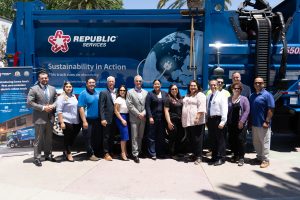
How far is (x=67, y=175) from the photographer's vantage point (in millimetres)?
5652

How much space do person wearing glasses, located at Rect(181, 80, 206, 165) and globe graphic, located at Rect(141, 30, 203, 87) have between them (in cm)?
67

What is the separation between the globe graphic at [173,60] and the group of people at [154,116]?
0.46 metres

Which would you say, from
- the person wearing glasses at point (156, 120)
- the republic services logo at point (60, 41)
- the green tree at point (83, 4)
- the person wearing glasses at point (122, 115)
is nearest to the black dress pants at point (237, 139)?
the person wearing glasses at point (156, 120)

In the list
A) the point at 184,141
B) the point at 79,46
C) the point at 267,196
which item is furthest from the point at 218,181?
the point at 79,46

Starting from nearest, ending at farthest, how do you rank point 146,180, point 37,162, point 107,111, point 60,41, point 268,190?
point 268,190 → point 146,180 → point 37,162 → point 107,111 → point 60,41

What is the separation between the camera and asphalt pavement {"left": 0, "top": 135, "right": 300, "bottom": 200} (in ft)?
15.8

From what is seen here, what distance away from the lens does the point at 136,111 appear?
6430 mm

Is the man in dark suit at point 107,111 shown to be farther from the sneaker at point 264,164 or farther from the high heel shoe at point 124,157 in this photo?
the sneaker at point 264,164

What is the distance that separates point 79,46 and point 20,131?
2.01 meters

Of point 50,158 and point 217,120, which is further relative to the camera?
point 50,158

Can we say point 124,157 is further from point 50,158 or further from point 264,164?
point 264,164

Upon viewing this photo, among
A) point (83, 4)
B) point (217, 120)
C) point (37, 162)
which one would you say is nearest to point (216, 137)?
point (217, 120)

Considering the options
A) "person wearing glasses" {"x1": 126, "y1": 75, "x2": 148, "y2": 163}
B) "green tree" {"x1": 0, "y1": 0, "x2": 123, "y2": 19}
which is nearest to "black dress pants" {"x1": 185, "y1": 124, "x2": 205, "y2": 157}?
"person wearing glasses" {"x1": 126, "y1": 75, "x2": 148, "y2": 163}

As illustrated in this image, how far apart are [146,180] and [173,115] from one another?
5.25 feet
